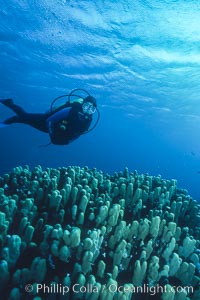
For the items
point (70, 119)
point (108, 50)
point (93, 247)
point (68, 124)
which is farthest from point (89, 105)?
point (108, 50)

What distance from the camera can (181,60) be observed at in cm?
2005

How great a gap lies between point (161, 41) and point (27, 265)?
1749 cm

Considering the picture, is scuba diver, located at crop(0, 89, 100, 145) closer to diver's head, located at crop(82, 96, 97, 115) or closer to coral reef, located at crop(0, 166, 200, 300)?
diver's head, located at crop(82, 96, 97, 115)

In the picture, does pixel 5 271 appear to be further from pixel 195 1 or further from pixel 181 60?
pixel 181 60

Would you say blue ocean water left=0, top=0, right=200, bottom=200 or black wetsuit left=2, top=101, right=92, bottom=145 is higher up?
blue ocean water left=0, top=0, right=200, bottom=200

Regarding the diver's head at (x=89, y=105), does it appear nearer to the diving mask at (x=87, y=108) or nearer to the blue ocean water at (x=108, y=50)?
the diving mask at (x=87, y=108)

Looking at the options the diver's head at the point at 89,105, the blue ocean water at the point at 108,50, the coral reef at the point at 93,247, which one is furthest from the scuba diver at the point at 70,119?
the blue ocean water at the point at 108,50

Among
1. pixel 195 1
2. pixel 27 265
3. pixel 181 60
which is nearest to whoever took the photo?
pixel 27 265

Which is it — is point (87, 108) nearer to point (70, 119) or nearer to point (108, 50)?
point (70, 119)

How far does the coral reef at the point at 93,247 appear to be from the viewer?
286cm

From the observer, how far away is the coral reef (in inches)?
113

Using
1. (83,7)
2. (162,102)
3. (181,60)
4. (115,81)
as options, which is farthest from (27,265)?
(162,102)

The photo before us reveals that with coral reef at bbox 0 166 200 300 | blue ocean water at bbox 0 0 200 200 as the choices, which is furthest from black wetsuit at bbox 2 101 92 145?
blue ocean water at bbox 0 0 200 200

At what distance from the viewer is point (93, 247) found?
3215mm
